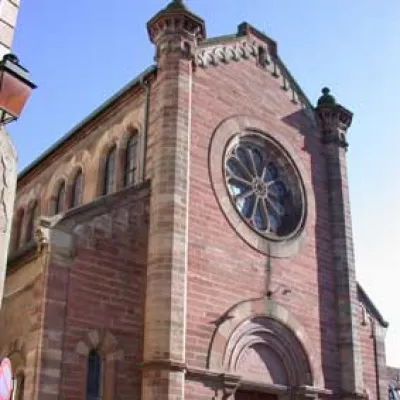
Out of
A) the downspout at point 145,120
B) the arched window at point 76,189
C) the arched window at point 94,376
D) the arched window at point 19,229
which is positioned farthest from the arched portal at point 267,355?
the arched window at point 19,229

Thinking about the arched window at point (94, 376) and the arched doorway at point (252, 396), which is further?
the arched doorway at point (252, 396)

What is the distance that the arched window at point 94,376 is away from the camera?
43.6 feet

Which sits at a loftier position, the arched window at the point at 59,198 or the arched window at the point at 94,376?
the arched window at the point at 59,198

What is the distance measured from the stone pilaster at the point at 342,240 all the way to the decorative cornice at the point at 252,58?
718 mm

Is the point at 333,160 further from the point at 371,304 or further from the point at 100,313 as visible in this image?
A: the point at 100,313

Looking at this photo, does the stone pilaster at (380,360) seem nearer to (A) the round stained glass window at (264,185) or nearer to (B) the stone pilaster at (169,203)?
(A) the round stained glass window at (264,185)

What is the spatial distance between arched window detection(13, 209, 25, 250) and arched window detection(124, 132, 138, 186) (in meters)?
7.81

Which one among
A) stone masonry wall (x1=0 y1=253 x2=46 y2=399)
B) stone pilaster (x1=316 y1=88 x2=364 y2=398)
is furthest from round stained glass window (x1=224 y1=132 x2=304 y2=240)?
stone masonry wall (x1=0 y1=253 x2=46 y2=399)

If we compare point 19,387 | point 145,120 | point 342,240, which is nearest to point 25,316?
point 19,387

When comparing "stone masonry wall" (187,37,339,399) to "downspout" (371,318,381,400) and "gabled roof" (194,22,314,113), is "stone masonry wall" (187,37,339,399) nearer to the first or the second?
"gabled roof" (194,22,314,113)

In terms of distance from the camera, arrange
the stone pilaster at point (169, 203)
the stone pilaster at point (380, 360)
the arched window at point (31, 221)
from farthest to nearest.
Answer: the arched window at point (31, 221) → the stone pilaster at point (380, 360) → the stone pilaster at point (169, 203)

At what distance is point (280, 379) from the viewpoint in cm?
1675

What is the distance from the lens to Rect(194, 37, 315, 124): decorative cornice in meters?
18.5

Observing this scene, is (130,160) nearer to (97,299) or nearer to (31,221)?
(97,299)
